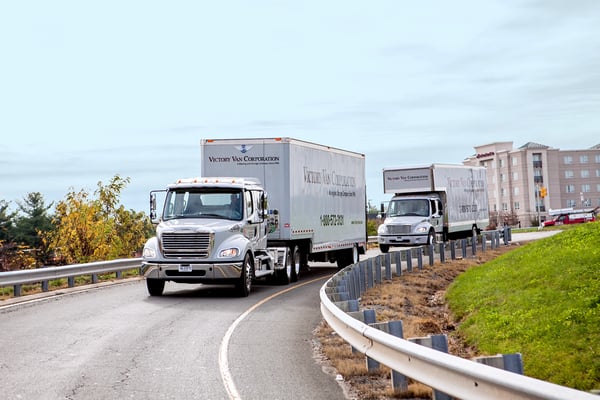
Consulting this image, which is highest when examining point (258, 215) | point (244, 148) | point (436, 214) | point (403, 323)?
point (244, 148)

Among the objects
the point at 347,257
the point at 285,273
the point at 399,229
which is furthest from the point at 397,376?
the point at 399,229

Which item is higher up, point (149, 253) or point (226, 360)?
point (149, 253)

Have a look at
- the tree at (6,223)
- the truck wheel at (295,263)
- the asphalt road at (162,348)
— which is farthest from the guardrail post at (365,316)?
the tree at (6,223)

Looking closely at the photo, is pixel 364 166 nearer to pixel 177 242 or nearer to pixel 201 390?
pixel 177 242

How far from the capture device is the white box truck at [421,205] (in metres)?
35.3

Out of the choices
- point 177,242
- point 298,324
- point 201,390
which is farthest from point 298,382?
point 177,242

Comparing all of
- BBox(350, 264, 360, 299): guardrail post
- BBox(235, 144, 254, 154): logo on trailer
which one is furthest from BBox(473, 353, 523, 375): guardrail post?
BBox(235, 144, 254, 154): logo on trailer

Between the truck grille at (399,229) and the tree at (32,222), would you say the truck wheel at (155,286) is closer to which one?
the truck grille at (399,229)

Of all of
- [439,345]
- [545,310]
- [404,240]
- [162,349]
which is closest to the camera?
[439,345]

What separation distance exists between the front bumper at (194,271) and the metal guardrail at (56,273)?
3343 mm

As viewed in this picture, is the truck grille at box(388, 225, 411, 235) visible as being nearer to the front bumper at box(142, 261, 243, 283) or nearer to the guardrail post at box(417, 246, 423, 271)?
the guardrail post at box(417, 246, 423, 271)

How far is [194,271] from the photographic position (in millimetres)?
17984

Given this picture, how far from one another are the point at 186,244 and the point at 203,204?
1435mm

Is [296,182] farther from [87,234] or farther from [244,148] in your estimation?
[87,234]
